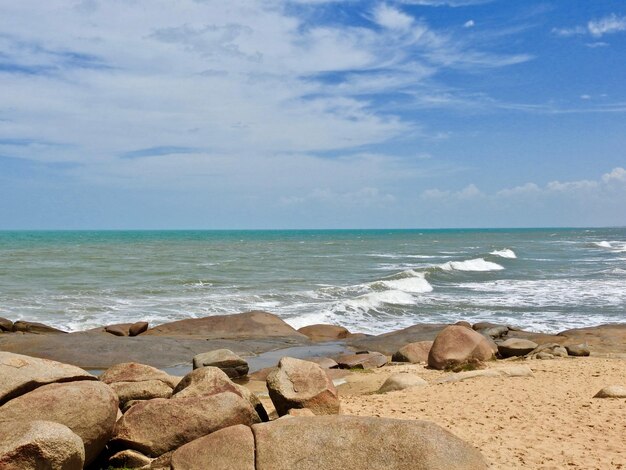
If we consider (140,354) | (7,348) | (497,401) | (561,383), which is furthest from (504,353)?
(7,348)

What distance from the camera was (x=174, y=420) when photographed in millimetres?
7711

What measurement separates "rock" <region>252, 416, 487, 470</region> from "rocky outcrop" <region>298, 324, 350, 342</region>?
534 inches

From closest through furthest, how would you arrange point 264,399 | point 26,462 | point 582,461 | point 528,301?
point 26,462
point 582,461
point 264,399
point 528,301

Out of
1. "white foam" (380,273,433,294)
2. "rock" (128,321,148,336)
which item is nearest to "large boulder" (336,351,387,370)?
"rock" (128,321,148,336)

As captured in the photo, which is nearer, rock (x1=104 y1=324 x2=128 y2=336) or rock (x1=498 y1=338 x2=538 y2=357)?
rock (x1=498 y1=338 x2=538 y2=357)

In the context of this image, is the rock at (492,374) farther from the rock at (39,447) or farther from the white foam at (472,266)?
the white foam at (472,266)

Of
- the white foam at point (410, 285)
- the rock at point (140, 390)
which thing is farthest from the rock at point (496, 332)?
the rock at point (140, 390)

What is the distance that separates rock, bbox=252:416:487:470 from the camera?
630 cm

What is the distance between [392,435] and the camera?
6477 mm

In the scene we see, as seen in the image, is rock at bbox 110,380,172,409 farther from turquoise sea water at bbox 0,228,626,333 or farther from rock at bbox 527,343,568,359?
turquoise sea water at bbox 0,228,626,333

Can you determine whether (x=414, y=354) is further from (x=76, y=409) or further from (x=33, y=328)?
(x=33, y=328)

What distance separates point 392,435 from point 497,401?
A: 4.31 m

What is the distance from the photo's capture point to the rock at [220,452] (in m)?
6.49

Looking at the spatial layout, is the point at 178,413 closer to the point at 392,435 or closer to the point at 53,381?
the point at 53,381
